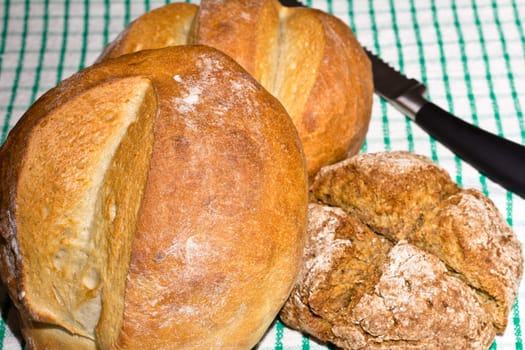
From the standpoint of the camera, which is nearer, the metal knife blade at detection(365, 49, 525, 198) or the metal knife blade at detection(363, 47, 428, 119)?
the metal knife blade at detection(365, 49, 525, 198)

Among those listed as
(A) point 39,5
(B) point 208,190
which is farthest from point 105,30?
(B) point 208,190

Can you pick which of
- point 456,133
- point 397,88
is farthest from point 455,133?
point 397,88

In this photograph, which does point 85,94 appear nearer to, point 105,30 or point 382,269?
point 382,269

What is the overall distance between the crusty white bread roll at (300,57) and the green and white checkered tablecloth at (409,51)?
429mm

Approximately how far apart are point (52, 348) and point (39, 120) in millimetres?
564

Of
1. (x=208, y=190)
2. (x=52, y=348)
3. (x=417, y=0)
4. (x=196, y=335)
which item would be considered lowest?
(x=52, y=348)

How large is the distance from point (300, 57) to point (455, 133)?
0.63 metres

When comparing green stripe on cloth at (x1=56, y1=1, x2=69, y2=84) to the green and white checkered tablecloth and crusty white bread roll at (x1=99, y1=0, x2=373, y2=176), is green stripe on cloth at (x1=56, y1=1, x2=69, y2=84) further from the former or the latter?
crusty white bread roll at (x1=99, y1=0, x2=373, y2=176)

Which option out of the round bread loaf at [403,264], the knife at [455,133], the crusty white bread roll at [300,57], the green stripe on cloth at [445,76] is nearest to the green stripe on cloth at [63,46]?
the crusty white bread roll at [300,57]

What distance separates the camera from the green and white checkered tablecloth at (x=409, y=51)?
8.20ft

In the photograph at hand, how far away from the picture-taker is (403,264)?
181cm

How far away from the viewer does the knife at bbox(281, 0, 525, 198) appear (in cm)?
221

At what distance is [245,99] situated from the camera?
1.76 m

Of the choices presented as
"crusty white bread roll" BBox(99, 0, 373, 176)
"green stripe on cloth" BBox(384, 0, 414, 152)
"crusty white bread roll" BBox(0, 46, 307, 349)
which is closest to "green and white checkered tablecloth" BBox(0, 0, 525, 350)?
"green stripe on cloth" BBox(384, 0, 414, 152)
